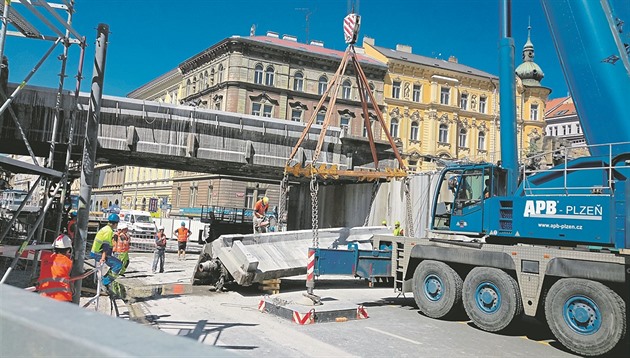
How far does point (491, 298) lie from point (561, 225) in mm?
1960

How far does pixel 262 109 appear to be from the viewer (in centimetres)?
4569

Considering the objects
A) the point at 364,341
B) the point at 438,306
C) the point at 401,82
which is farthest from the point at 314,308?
the point at 401,82

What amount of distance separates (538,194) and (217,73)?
40.2m

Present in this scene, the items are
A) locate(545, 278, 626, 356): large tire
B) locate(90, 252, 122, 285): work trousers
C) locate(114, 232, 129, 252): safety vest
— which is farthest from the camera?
A: locate(114, 232, 129, 252): safety vest

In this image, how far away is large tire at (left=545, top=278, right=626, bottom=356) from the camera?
8125 mm

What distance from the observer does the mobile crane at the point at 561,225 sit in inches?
334

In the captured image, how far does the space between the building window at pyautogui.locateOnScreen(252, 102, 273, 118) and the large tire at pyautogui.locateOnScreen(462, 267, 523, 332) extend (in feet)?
119

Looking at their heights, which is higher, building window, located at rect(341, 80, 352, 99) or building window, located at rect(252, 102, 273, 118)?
building window, located at rect(341, 80, 352, 99)

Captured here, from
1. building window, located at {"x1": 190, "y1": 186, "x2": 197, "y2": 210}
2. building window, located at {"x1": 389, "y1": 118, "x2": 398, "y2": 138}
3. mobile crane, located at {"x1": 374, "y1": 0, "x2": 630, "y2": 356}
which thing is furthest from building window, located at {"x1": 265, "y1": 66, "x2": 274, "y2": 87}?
mobile crane, located at {"x1": 374, "y1": 0, "x2": 630, "y2": 356}

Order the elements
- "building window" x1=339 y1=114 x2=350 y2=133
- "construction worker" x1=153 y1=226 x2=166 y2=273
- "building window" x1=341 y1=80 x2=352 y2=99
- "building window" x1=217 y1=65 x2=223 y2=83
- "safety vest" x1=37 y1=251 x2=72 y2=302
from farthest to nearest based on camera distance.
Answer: "building window" x1=341 y1=80 x2=352 y2=99
"building window" x1=339 y1=114 x2=350 y2=133
"building window" x1=217 y1=65 x2=223 y2=83
"construction worker" x1=153 y1=226 x2=166 y2=273
"safety vest" x1=37 y1=251 x2=72 y2=302

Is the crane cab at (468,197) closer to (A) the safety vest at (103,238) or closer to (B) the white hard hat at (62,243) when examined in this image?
(A) the safety vest at (103,238)

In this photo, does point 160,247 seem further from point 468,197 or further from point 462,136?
point 462,136

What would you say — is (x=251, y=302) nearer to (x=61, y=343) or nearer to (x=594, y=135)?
(x=594, y=135)

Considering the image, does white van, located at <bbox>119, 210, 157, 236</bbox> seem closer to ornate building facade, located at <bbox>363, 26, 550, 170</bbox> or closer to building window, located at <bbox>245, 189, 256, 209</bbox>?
building window, located at <bbox>245, 189, 256, 209</bbox>
